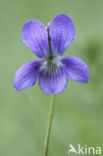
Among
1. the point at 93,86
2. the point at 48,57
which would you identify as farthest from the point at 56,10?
the point at 48,57

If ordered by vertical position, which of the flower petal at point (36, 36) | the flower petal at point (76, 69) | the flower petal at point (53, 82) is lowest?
the flower petal at point (53, 82)

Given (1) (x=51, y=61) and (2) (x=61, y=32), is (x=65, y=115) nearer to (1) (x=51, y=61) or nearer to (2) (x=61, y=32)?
(1) (x=51, y=61)

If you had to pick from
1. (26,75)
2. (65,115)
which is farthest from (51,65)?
(65,115)

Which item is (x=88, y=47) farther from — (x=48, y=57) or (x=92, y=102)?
(x=48, y=57)

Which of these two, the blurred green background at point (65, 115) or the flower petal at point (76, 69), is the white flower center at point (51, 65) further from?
the blurred green background at point (65, 115)

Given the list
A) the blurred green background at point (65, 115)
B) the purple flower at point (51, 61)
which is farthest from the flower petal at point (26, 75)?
the blurred green background at point (65, 115)

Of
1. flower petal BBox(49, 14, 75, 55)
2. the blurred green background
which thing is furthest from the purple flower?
the blurred green background

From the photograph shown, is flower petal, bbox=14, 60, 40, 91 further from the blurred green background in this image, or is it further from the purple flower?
the blurred green background
